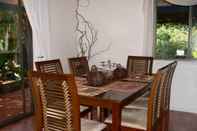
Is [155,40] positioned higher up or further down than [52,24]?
further down

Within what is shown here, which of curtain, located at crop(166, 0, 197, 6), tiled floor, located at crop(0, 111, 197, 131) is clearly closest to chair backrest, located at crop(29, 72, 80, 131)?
tiled floor, located at crop(0, 111, 197, 131)

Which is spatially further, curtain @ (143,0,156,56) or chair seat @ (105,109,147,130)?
curtain @ (143,0,156,56)

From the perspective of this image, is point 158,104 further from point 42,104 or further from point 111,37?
point 111,37

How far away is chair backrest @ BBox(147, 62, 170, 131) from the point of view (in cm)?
228

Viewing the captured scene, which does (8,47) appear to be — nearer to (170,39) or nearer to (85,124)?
(85,124)

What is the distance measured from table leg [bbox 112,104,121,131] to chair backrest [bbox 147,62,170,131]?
Result: 28 centimetres

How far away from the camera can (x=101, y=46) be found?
15.9 feet

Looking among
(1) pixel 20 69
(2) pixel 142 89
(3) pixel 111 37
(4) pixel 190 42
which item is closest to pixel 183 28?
(4) pixel 190 42

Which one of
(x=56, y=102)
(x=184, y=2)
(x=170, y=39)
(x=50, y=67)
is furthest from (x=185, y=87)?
(x=56, y=102)

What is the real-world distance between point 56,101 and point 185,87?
277cm

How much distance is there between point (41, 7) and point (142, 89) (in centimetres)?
233

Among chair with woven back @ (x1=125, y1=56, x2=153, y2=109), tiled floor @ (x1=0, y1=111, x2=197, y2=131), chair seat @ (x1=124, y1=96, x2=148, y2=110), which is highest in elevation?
chair with woven back @ (x1=125, y1=56, x2=153, y2=109)

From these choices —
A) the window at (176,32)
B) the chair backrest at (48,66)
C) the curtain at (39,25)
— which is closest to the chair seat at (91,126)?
the chair backrest at (48,66)

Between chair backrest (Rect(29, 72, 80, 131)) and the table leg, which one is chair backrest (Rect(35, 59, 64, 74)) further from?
the table leg
